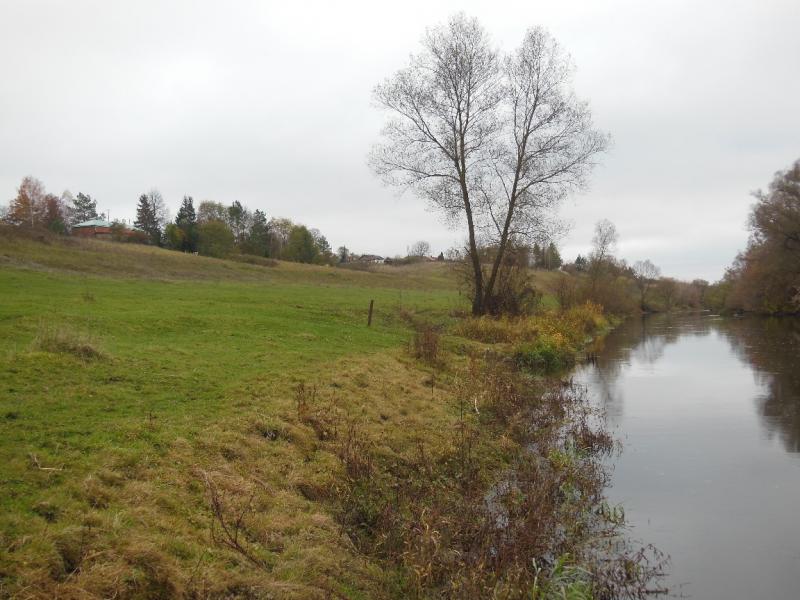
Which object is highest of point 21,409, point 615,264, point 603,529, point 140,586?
point 615,264

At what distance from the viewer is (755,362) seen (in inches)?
864

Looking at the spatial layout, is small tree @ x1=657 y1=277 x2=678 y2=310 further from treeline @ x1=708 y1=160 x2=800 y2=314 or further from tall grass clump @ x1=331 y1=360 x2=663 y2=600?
tall grass clump @ x1=331 y1=360 x2=663 y2=600

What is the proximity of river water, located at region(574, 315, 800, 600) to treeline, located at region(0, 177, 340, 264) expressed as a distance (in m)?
60.6

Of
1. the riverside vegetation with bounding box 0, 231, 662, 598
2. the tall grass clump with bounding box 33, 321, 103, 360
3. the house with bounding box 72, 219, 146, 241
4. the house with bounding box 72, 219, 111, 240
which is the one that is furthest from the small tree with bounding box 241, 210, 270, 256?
the tall grass clump with bounding box 33, 321, 103, 360

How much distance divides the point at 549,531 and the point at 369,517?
7.06 feet

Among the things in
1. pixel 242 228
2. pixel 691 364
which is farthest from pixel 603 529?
pixel 242 228

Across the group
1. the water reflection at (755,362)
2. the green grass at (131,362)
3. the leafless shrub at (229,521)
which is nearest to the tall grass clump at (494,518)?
the leafless shrub at (229,521)

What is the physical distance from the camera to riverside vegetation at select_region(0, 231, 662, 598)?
4691mm

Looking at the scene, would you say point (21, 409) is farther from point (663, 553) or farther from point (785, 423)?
point (785, 423)

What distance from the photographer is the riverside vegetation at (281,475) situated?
4.69 m

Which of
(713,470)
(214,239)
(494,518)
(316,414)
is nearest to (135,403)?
(316,414)

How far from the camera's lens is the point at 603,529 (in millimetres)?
7305

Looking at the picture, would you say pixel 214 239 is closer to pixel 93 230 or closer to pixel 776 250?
pixel 93 230

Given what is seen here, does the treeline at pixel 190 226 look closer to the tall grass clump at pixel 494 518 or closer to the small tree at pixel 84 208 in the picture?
the small tree at pixel 84 208
